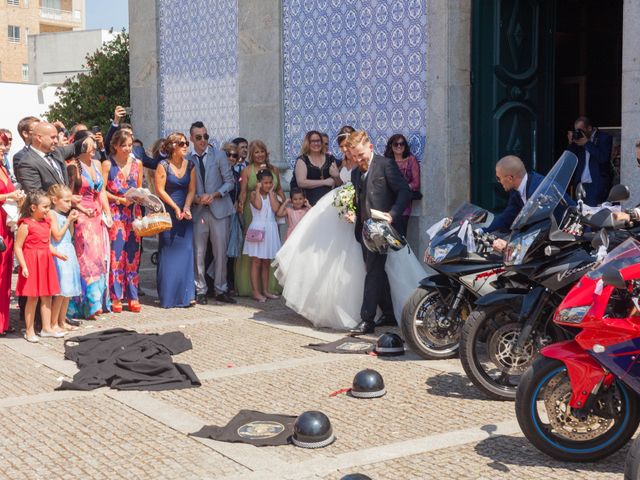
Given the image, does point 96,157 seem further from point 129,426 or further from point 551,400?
point 551,400

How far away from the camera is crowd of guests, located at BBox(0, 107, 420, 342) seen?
922 centimetres

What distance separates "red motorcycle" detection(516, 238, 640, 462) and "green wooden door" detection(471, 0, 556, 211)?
6.42 metres

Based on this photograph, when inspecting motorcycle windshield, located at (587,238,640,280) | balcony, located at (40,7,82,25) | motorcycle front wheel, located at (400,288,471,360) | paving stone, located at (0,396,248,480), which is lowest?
paving stone, located at (0,396,248,480)

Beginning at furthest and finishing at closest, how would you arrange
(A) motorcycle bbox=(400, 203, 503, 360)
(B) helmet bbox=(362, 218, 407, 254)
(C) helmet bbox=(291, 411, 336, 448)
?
1. (B) helmet bbox=(362, 218, 407, 254)
2. (A) motorcycle bbox=(400, 203, 503, 360)
3. (C) helmet bbox=(291, 411, 336, 448)

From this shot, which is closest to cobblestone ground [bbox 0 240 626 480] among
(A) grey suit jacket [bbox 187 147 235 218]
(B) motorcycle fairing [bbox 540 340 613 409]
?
(B) motorcycle fairing [bbox 540 340 613 409]

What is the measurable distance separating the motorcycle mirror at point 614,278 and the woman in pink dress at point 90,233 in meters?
6.26

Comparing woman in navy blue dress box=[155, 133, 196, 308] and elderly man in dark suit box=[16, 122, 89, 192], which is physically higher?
elderly man in dark suit box=[16, 122, 89, 192]

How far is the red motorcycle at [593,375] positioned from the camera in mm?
5062

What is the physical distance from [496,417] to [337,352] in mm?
2383

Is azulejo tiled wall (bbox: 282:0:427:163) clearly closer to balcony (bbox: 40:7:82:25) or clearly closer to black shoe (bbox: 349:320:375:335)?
black shoe (bbox: 349:320:375:335)

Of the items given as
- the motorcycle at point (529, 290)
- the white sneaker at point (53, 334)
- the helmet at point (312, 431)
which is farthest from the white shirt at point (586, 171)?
the helmet at point (312, 431)

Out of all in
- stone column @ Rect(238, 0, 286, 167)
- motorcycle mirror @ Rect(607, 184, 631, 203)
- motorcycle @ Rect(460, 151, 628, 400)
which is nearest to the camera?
motorcycle mirror @ Rect(607, 184, 631, 203)

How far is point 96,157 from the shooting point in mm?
11266

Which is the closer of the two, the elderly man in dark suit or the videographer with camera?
the elderly man in dark suit
